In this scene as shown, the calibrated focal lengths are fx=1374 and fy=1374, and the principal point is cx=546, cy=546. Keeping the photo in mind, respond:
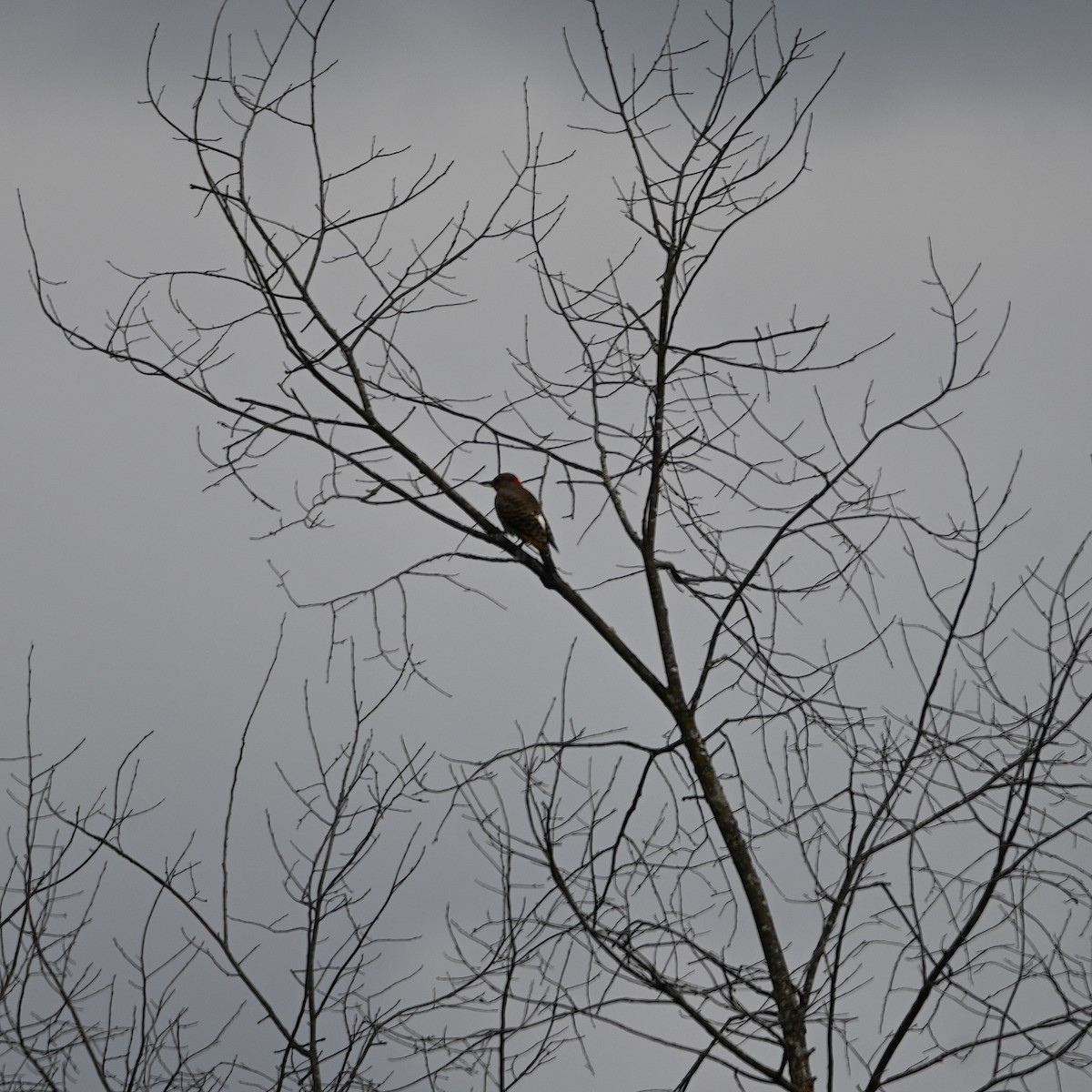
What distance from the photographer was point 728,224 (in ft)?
16.1

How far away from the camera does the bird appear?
20.6 feet

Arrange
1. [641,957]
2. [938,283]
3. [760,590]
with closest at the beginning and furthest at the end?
[641,957]
[938,283]
[760,590]

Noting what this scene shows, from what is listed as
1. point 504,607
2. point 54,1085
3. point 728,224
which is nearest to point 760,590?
point 504,607

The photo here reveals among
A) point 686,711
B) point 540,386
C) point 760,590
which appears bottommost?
point 686,711

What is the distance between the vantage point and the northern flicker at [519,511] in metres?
6.27

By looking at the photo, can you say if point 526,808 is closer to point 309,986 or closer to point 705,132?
point 309,986

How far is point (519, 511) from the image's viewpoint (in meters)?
6.54

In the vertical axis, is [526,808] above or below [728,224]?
below

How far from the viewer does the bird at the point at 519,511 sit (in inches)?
247

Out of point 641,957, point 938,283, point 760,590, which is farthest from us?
point 760,590

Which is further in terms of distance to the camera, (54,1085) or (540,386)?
(540,386)

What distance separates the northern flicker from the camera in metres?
6.27

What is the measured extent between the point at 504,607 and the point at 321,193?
5.21 feet

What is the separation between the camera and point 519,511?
6.54 m
